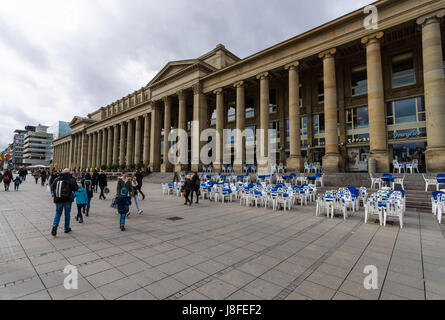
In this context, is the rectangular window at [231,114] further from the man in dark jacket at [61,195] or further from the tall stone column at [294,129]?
the man in dark jacket at [61,195]

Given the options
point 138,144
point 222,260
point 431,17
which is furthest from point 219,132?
point 222,260

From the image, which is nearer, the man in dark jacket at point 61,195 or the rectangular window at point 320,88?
the man in dark jacket at point 61,195

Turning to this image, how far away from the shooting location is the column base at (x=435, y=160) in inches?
515

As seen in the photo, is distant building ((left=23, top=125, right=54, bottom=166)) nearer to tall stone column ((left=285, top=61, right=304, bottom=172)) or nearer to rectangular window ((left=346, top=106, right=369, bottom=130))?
tall stone column ((left=285, top=61, right=304, bottom=172))

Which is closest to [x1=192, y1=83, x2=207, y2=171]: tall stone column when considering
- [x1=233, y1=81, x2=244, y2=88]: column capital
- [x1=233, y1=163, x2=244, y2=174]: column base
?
[x1=233, y1=81, x2=244, y2=88]: column capital

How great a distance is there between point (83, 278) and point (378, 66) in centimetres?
2141

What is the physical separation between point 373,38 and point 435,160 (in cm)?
1037

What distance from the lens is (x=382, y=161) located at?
15.3 m

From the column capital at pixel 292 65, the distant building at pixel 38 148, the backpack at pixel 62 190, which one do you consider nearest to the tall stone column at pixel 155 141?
the column capital at pixel 292 65

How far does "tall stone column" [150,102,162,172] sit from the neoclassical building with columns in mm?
232

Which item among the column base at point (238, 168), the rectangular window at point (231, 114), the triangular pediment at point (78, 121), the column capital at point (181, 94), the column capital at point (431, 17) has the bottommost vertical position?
the column base at point (238, 168)

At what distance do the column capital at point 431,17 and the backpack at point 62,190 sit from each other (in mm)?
22854

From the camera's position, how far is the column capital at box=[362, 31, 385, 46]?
16281 millimetres
